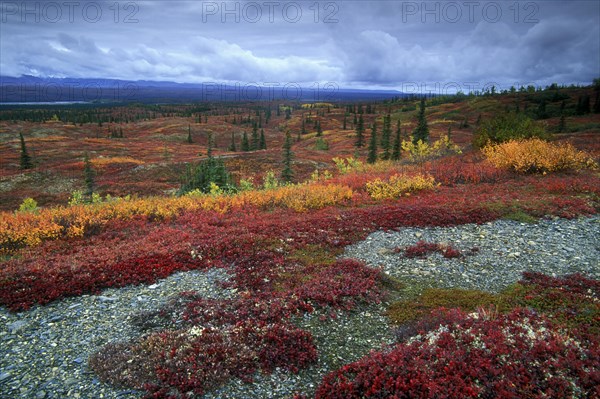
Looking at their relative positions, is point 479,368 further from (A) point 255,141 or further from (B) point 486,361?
(A) point 255,141

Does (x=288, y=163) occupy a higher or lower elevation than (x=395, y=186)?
lower

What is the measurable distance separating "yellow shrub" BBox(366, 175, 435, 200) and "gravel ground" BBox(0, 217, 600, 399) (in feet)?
18.4

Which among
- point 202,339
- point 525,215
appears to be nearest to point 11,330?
point 202,339

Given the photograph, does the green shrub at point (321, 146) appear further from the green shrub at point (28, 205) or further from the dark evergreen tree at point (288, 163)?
the green shrub at point (28, 205)

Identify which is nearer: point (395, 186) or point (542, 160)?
point (395, 186)

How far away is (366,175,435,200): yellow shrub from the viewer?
1986cm

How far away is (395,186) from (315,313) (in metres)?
13.6

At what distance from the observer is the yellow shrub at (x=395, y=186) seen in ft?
65.2

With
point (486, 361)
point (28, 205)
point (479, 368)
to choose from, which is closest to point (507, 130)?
point (486, 361)

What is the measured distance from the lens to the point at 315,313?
8.52 m

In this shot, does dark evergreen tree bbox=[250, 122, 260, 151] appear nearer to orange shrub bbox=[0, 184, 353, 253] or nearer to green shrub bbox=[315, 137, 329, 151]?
green shrub bbox=[315, 137, 329, 151]

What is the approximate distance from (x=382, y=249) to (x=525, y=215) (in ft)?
23.5

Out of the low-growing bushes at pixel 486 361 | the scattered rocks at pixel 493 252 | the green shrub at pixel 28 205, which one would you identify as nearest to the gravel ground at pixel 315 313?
the scattered rocks at pixel 493 252

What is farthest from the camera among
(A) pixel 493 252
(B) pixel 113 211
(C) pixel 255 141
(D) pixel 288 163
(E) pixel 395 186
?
(C) pixel 255 141
